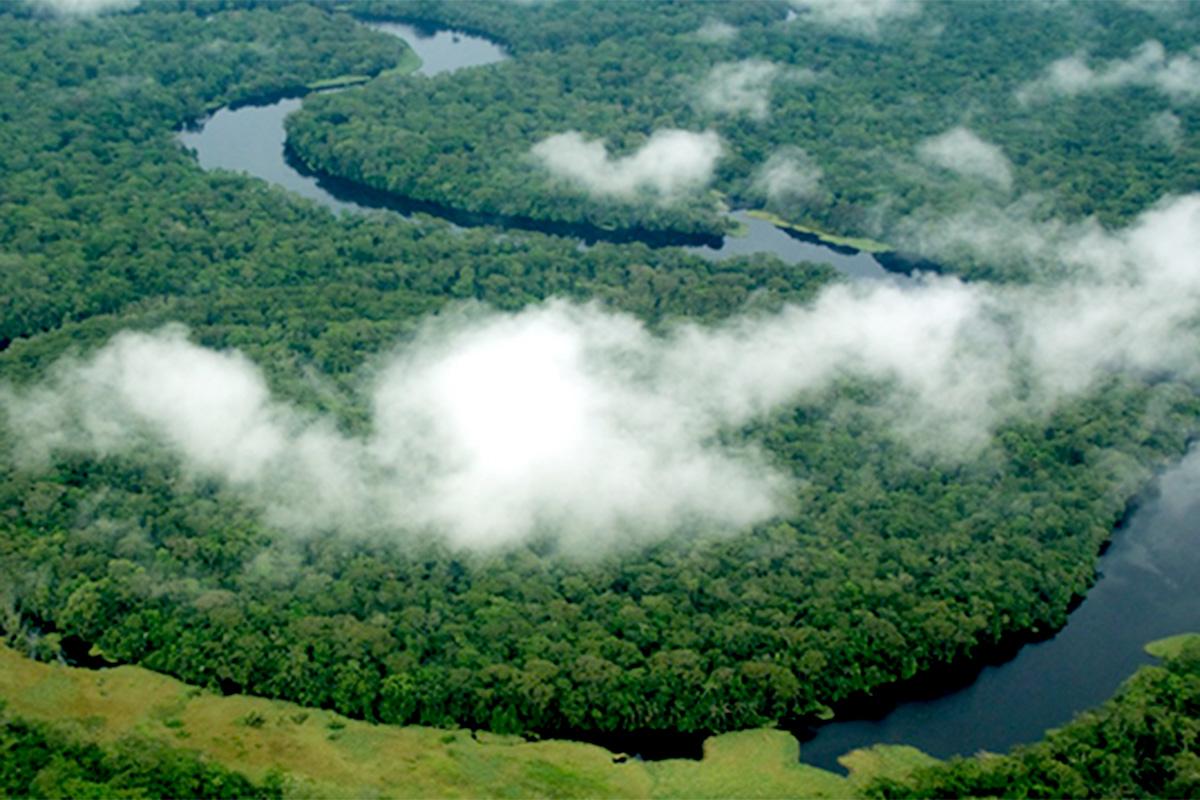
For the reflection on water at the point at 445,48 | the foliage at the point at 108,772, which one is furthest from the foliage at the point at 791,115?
the foliage at the point at 108,772

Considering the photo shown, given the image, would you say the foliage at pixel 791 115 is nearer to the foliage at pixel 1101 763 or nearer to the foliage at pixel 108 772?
the foliage at pixel 1101 763

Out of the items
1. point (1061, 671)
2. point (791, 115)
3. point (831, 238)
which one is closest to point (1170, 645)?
point (1061, 671)

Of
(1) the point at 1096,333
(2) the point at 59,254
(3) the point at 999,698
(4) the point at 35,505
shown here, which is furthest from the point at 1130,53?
(4) the point at 35,505

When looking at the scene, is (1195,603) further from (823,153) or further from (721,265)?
(823,153)

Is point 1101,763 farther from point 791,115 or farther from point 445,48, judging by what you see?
point 445,48

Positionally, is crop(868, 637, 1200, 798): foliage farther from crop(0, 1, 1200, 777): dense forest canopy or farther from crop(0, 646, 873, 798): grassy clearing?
crop(0, 1, 1200, 777): dense forest canopy

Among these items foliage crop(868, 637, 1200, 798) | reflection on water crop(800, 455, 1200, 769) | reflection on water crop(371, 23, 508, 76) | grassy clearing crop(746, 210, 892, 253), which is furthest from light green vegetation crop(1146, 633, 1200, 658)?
reflection on water crop(371, 23, 508, 76)
